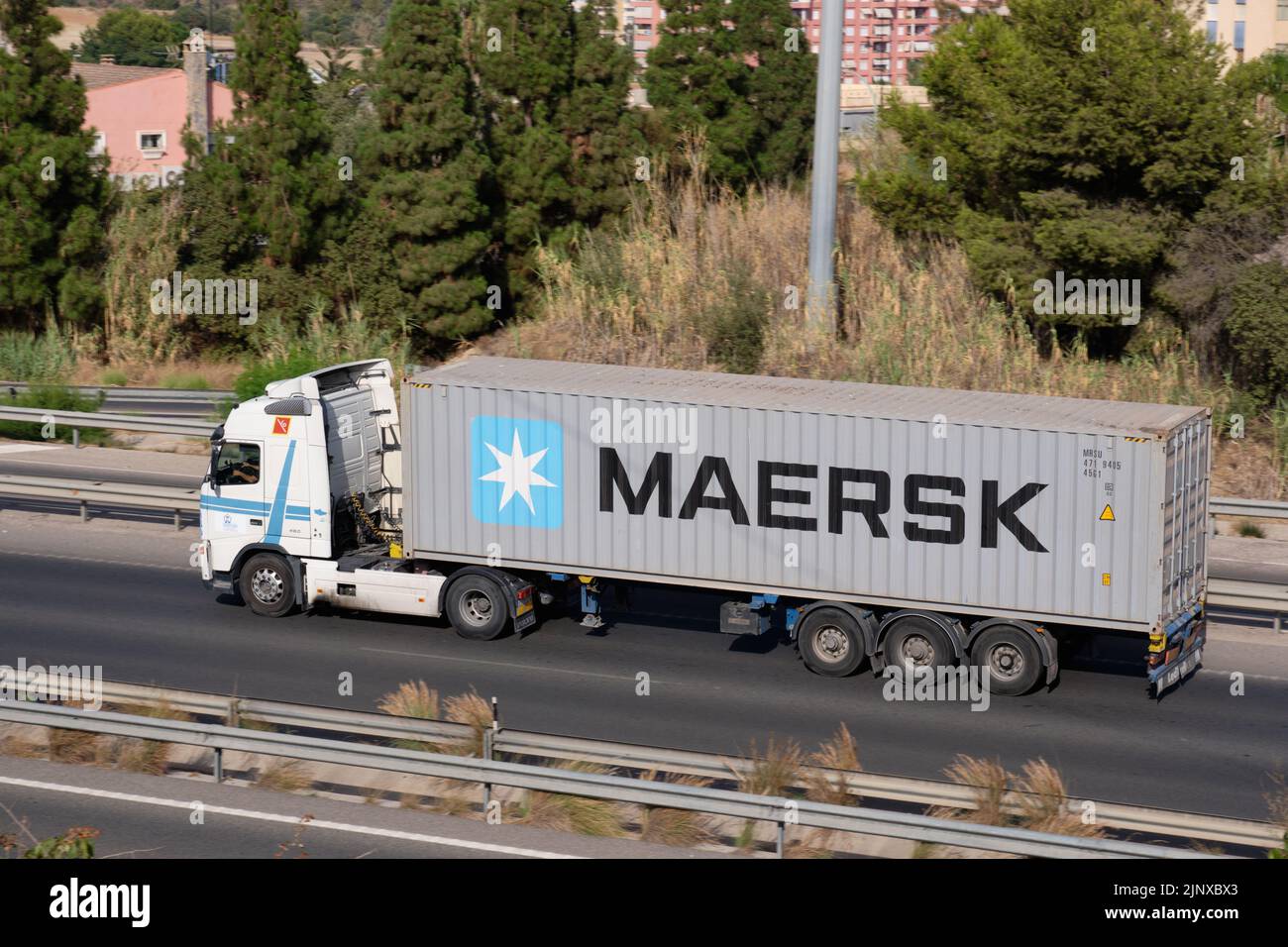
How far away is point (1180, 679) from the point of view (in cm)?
1705

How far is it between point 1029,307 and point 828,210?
4.67 metres

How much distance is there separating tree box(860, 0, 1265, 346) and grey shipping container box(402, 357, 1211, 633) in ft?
44.3

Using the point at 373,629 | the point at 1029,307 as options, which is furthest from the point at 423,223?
the point at 373,629

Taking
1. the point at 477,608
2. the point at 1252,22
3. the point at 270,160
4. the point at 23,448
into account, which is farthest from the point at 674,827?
the point at 1252,22

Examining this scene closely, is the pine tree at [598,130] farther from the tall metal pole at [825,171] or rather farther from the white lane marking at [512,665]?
the white lane marking at [512,665]

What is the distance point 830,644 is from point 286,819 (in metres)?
6.77

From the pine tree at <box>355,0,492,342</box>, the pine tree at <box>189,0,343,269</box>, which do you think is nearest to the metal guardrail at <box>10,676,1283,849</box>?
the pine tree at <box>355,0,492,342</box>

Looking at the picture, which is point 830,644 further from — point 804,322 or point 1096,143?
point 1096,143

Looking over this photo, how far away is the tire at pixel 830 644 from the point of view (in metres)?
17.0

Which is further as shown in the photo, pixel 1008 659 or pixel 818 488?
pixel 818 488

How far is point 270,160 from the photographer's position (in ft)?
136

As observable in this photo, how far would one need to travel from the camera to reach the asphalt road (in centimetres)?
1488
